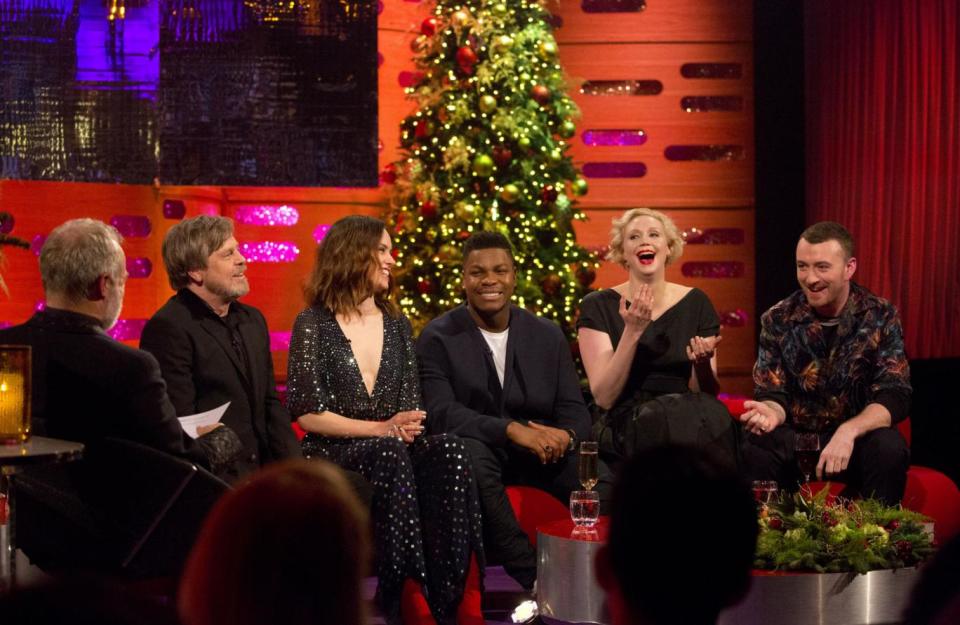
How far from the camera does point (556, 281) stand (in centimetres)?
→ 649

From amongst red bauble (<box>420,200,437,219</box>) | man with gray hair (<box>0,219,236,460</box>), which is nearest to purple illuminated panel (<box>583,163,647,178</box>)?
red bauble (<box>420,200,437,219</box>)

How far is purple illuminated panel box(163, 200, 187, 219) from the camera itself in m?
7.14

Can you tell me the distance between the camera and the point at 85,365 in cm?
307

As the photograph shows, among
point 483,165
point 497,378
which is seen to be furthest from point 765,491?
point 483,165

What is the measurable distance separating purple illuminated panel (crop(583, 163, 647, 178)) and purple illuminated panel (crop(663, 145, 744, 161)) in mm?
191

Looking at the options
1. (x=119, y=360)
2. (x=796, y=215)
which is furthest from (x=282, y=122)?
(x=119, y=360)

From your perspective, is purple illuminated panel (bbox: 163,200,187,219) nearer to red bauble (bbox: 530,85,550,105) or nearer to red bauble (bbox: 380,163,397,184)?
red bauble (bbox: 380,163,397,184)

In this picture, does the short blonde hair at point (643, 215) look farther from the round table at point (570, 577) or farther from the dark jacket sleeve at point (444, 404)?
the round table at point (570, 577)

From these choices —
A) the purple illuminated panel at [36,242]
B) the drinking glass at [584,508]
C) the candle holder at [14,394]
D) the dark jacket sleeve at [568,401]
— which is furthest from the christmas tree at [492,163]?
the candle holder at [14,394]

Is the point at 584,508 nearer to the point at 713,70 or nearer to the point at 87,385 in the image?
the point at 87,385

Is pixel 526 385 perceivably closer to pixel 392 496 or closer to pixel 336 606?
pixel 392 496

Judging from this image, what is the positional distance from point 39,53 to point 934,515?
4.69 metres

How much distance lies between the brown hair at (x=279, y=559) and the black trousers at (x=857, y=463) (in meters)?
3.28

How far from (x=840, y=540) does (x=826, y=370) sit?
145cm
